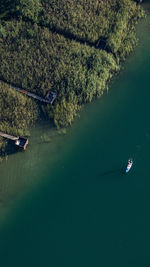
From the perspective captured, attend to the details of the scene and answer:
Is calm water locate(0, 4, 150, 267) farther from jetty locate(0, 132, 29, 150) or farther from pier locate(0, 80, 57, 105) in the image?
pier locate(0, 80, 57, 105)

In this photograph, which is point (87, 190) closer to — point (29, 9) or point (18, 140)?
point (18, 140)

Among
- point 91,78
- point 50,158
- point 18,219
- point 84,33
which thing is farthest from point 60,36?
point 18,219

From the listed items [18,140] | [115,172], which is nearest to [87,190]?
[115,172]

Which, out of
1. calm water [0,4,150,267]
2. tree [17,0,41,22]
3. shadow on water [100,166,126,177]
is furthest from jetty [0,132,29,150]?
tree [17,0,41,22]

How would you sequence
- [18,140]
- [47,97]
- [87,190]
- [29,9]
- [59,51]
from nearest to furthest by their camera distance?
1. [87,190]
2. [18,140]
3. [47,97]
4. [59,51]
5. [29,9]

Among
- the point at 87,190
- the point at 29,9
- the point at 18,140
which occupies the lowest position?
the point at 87,190

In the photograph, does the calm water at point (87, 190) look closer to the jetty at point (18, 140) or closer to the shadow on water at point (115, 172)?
the shadow on water at point (115, 172)

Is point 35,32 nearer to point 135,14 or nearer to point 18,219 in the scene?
point 135,14
